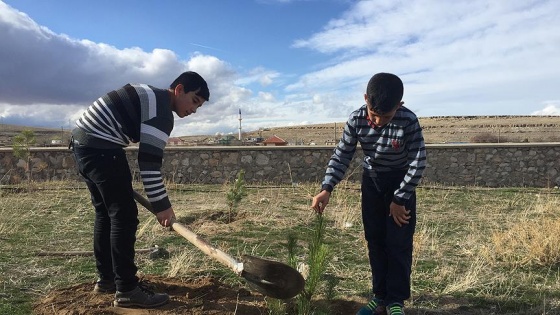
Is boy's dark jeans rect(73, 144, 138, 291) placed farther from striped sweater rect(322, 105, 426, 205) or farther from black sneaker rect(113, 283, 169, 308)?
striped sweater rect(322, 105, 426, 205)

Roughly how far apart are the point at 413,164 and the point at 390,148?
189 mm

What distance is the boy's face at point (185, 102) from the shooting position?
346 centimetres

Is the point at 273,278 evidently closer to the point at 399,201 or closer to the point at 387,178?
the point at 399,201

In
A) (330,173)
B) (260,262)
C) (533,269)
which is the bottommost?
(533,269)

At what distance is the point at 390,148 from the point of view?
10.5 ft

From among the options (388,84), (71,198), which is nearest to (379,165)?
(388,84)

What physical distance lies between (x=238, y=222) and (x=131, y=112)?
392cm

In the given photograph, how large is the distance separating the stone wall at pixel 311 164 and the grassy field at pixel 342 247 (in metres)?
4.20

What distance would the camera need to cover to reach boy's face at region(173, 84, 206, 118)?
136 inches

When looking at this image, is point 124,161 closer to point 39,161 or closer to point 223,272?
point 223,272

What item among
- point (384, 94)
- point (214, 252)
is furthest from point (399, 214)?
point (214, 252)

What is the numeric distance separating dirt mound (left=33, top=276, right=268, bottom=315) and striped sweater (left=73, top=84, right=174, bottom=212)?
2.47ft

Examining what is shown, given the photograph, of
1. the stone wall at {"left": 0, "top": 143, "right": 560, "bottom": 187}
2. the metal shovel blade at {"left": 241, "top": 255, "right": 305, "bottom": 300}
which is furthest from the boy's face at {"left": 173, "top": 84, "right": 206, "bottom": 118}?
the stone wall at {"left": 0, "top": 143, "right": 560, "bottom": 187}

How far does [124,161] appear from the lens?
11.6 feet
